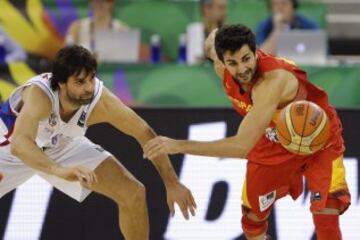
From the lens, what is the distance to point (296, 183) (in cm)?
655

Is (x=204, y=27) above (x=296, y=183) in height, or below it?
above

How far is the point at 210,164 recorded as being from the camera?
739 cm

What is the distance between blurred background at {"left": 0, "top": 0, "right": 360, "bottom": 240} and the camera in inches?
290

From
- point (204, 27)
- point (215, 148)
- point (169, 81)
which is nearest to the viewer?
point (215, 148)

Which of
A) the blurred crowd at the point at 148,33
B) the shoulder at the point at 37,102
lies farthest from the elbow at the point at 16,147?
the blurred crowd at the point at 148,33

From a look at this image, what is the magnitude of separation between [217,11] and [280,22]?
0.64 meters

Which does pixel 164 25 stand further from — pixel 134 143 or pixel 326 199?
pixel 326 199

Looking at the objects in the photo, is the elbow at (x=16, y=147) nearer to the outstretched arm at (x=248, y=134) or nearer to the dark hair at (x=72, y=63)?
the dark hair at (x=72, y=63)

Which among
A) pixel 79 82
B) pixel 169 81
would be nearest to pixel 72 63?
pixel 79 82

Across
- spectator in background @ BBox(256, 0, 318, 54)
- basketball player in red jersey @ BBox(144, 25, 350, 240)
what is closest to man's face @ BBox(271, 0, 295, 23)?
spectator in background @ BBox(256, 0, 318, 54)

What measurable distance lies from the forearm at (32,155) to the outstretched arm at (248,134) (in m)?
0.70

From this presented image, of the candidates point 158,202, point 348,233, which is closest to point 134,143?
point 158,202

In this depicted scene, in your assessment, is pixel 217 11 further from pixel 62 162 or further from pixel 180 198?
pixel 180 198

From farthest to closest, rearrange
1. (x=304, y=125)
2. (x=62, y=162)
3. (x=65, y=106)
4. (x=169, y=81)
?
(x=169, y=81) → (x=62, y=162) → (x=65, y=106) → (x=304, y=125)
